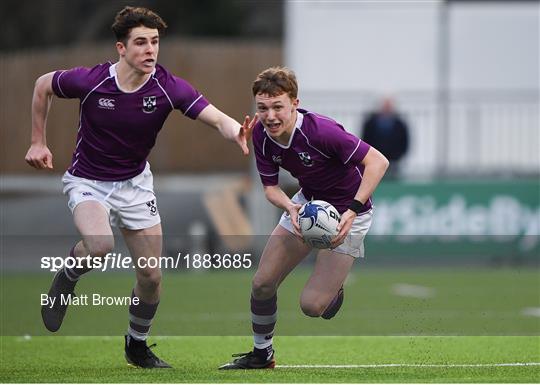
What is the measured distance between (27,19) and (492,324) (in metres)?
25.9

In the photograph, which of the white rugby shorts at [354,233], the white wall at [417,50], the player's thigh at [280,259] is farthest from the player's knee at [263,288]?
the white wall at [417,50]

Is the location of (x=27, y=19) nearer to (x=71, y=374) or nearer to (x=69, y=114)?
(x=69, y=114)

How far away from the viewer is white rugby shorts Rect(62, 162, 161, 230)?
960cm

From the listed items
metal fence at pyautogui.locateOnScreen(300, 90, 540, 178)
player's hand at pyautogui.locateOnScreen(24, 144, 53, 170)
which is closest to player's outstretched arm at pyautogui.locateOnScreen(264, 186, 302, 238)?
player's hand at pyautogui.locateOnScreen(24, 144, 53, 170)

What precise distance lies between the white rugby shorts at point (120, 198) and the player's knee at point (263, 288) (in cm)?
84

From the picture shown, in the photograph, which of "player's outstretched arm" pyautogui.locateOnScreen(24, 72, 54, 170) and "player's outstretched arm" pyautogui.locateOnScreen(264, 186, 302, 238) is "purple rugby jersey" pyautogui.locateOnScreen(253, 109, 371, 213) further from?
"player's outstretched arm" pyautogui.locateOnScreen(24, 72, 54, 170)

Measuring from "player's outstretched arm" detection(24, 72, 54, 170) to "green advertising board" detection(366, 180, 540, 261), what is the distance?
31.4ft

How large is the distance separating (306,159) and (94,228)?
1.49m

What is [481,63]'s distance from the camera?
21.4 m

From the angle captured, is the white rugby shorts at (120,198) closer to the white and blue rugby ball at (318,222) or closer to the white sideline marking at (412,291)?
the white and blue rugby ball at (318,222)

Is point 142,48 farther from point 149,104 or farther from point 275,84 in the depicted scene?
point 275,84

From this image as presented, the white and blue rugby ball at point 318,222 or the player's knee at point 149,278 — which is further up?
the white and blue rugby ball at point 318,222

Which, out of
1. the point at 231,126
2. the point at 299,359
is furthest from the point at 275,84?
the point at 299,359

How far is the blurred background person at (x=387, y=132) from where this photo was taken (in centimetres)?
1891
